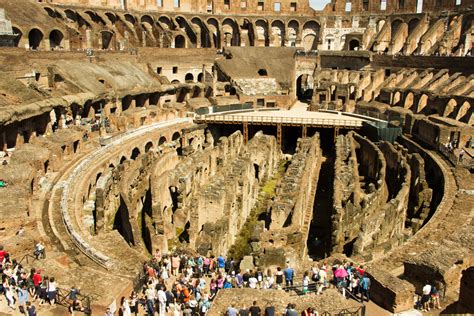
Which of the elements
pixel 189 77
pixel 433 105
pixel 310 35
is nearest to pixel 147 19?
pixel 189 77

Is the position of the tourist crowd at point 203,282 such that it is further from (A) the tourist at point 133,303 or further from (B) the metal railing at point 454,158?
(B) the metal railing at point 454,158

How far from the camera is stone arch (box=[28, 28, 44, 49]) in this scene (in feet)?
140

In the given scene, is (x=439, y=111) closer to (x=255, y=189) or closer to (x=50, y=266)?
(x=255, y=189)

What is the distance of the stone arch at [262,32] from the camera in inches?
2299

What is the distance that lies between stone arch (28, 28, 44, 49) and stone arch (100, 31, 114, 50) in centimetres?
716

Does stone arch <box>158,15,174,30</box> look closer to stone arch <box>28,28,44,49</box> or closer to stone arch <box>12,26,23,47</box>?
stone arch <box>28,28,44,49</box>

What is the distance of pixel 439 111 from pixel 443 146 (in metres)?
9.90

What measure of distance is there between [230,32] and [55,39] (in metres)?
22.3

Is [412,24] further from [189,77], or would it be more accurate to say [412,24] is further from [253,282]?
[253,282]

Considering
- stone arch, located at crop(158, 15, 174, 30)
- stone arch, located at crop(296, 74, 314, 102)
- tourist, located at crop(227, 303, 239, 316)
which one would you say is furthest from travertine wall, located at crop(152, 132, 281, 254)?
stone arch, located at crop(158, 15, 174, 30)

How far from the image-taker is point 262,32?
5972 centimetres

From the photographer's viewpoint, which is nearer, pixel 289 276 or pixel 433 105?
pixel 289 276

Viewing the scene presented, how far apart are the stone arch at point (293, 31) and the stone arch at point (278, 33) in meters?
0.84

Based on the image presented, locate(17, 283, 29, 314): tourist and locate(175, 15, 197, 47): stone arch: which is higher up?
locate(175, 15, 197, 47): stone arch
